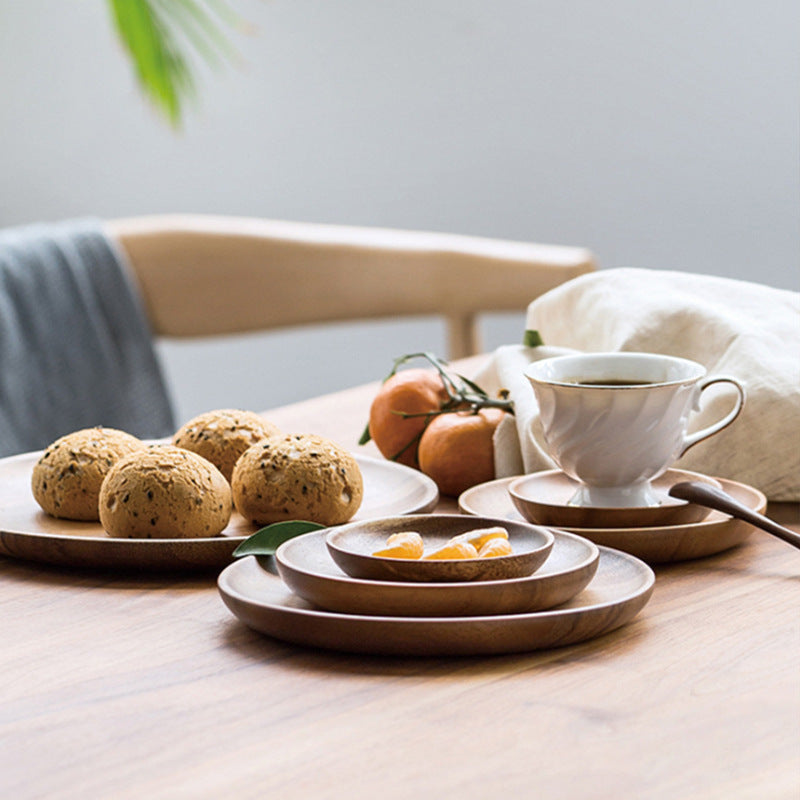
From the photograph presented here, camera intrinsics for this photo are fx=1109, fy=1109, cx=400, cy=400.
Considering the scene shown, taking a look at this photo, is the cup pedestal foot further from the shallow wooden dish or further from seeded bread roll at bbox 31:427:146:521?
seeded bread roll at bbox 31:427:146:521

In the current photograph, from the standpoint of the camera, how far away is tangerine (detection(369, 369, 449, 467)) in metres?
0.83

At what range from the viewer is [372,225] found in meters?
2.82

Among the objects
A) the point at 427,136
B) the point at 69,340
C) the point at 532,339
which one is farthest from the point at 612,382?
the point at 427,136

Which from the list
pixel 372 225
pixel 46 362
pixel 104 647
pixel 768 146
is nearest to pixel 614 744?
pixel 104 647

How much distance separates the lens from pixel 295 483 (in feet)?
2.15

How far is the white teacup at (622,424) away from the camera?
648 mm

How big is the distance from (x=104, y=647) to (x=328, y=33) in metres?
2.40

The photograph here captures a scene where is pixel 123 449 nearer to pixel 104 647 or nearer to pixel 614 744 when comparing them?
pixel 104 647

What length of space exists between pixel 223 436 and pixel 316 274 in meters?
1.24

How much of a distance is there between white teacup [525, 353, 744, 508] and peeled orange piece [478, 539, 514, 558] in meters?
0.14

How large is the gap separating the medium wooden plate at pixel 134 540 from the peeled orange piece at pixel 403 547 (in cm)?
11

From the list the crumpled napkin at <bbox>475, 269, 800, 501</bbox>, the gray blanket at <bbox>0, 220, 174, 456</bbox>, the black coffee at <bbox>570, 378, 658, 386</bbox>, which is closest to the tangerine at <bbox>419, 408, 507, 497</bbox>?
the crumpled napkin at <bbox>475, 269, 800, 501</bbox>

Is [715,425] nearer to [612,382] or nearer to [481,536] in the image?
[612,382]

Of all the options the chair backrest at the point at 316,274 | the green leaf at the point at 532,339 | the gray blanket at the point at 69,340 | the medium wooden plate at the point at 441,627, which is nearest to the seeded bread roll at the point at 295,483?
the medium wooden plate at the point at 441,627
